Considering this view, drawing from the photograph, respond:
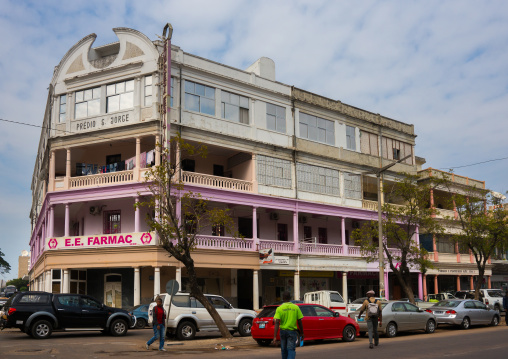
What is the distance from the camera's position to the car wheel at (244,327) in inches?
822

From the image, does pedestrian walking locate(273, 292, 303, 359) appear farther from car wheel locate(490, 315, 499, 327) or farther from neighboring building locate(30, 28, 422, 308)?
car wheel locate(490, 315, 499, 327)

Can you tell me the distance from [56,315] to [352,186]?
23897 millimetres

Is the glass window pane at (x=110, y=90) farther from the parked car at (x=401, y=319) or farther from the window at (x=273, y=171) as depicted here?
the parked car at (x=401, y=319)

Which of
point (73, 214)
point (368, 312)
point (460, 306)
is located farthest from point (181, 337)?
point (73, 214)

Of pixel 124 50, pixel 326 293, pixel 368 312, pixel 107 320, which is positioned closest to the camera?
pixel 368 312

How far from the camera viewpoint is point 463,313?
24000 mm

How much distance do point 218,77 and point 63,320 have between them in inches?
678

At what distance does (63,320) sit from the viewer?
64.0ft

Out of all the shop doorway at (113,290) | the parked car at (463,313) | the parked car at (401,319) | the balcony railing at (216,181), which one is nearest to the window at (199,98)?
the balcony railing at (216,181)

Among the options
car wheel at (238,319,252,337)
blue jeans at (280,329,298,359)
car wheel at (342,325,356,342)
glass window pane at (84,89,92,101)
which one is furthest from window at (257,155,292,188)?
blue jeans at (280,329,298,359)

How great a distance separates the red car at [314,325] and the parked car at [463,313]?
6.50 metres

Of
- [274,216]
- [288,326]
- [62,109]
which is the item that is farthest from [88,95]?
[288,326]

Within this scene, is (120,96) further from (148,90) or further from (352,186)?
(352,186)

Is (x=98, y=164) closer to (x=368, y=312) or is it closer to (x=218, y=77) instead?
(x=218, y=77)
